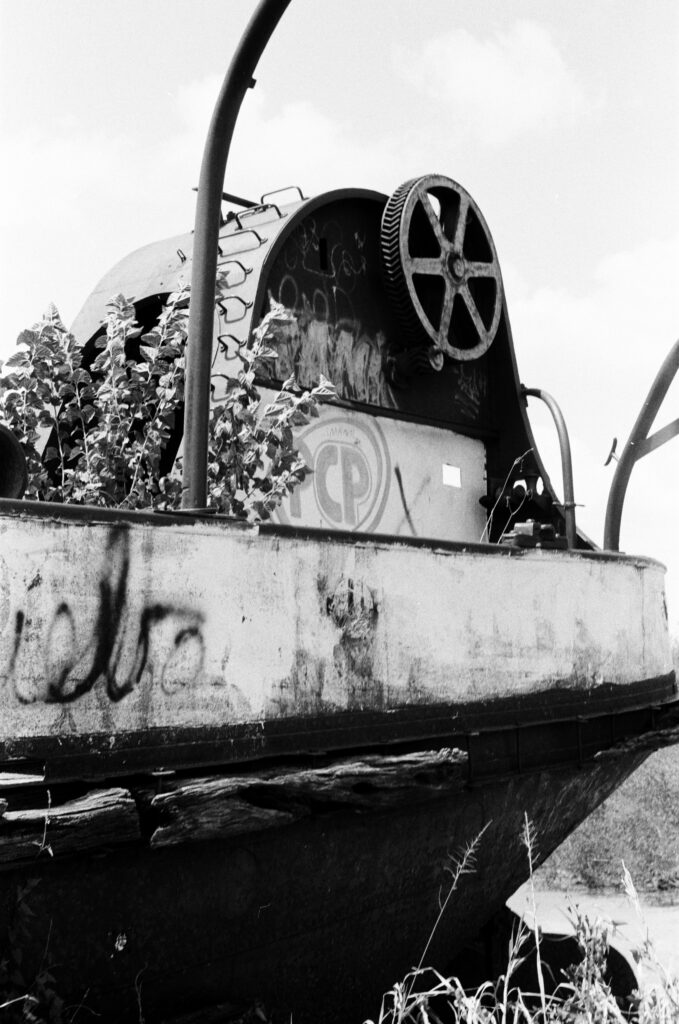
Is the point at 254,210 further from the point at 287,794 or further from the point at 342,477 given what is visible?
the point at 287,794

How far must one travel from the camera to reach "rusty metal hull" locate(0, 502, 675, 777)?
3.04m

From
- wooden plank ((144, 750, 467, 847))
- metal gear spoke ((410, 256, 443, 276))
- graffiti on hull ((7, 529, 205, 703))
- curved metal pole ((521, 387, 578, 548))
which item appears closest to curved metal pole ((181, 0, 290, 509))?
graffiti on hull ((7, 529, 205, 703))

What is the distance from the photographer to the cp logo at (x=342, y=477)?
5.84 meters

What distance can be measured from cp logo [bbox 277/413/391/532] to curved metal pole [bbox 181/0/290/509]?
6.47ft

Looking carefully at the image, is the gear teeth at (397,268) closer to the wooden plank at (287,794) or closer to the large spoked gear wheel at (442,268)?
the large spoked gear wheel at (442,268)

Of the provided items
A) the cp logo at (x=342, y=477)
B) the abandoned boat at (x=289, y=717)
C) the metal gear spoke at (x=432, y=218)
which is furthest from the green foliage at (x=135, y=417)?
the metal gear spoke at (x=432, y=218)

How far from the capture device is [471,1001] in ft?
9.58

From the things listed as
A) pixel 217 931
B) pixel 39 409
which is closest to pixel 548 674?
pixel 217 931

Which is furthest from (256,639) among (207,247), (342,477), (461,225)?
(461,225)

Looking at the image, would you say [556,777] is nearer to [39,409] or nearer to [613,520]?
[613,520]

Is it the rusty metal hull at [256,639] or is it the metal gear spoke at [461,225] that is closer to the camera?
the rusty metal hull at [256,639]

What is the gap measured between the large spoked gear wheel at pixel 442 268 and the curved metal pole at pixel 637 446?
3.77 feet

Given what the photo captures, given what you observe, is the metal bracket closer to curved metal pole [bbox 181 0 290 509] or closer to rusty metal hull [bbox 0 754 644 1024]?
curved metal pole [bbox 181 0 290 509]

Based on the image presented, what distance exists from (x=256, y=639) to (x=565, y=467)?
408cm
